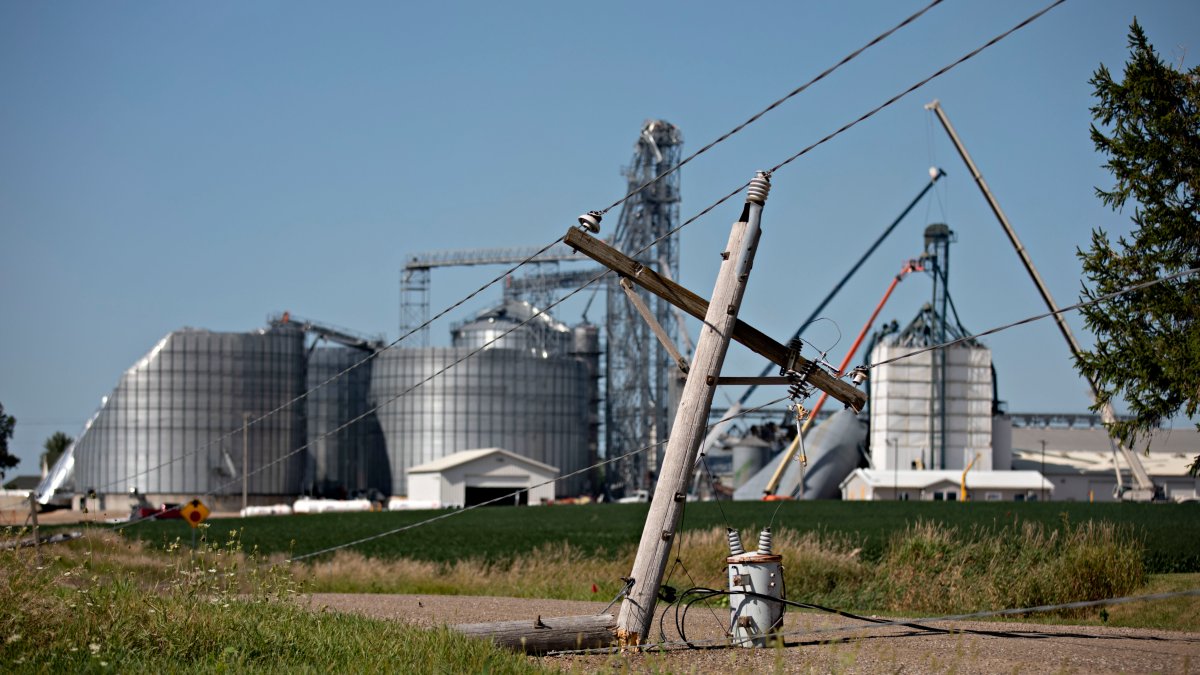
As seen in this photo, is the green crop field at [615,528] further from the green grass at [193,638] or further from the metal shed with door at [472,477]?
the metal shed with door at [472,477]

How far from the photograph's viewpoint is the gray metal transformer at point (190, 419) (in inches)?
4540

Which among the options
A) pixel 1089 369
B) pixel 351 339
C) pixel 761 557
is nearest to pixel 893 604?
pixel 1089 369

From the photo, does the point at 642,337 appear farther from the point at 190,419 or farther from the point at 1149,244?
the point at 1149,244

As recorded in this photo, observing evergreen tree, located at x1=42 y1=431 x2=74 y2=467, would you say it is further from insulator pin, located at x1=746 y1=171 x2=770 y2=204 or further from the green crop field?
insulator pin, located at x1=746 y1=171 x2=770 y2=204

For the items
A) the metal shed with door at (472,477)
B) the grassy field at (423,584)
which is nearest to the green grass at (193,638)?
the grassy field at (423,584)

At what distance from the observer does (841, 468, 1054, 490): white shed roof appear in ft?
316

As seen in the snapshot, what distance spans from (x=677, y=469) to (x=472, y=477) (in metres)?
94.8

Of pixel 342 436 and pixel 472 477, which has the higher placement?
pixel 342 436

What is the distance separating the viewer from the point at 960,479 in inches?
3777

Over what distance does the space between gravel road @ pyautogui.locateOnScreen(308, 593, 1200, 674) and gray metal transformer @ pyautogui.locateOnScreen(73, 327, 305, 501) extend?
351 feet

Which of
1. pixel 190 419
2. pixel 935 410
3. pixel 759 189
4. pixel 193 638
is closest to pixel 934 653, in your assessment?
pixel 759 189

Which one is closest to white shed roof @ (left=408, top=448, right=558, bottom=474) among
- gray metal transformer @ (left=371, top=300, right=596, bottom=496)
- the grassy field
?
gray metal transformer @ (left=371, top=300, right=596, bottom=496)

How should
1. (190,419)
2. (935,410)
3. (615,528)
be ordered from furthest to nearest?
(190,419)
(935,410)
(615,528)

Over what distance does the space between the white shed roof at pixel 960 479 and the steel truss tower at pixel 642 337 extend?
21.9 m
